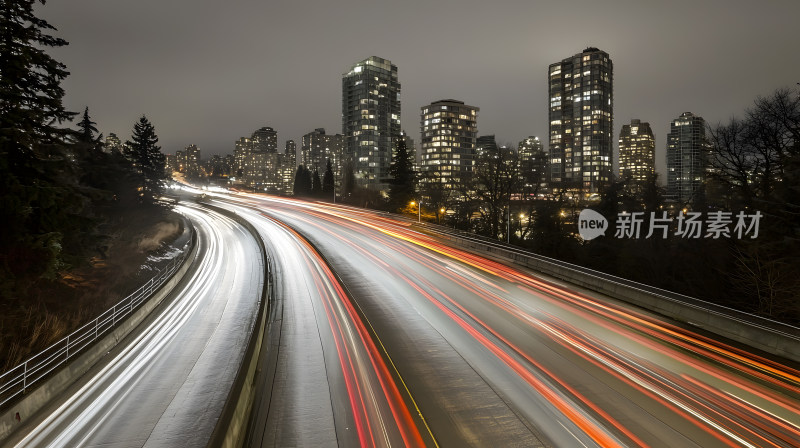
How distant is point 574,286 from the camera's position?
21516 millimetres

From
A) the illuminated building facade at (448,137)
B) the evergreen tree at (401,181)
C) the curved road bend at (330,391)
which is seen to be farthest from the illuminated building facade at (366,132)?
the curved road bend at (330,391)

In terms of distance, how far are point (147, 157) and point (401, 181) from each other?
40.6 m

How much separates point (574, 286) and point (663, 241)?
77.9 ft

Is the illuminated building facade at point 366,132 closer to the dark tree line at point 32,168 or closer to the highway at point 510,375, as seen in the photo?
the dark tree line at point 32,168

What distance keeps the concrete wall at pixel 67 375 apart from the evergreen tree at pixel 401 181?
49.8 metres

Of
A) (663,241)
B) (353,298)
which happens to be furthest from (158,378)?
(663,241)

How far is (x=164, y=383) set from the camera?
37.7ft

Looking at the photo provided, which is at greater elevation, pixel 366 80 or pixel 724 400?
pixel 366 80

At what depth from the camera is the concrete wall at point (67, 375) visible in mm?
9117

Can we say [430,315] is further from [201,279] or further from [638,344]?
[201,279]

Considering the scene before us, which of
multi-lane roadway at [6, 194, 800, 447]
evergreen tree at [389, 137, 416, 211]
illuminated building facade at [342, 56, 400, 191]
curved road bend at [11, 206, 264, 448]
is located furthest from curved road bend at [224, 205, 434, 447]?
illuminated building facade at [342, 56, 400, 191]

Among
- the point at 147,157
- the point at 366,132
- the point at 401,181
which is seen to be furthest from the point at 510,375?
the point at 366,132

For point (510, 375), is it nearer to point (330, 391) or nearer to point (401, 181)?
point (330, 391)

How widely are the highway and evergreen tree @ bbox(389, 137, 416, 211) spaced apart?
4566 cm
